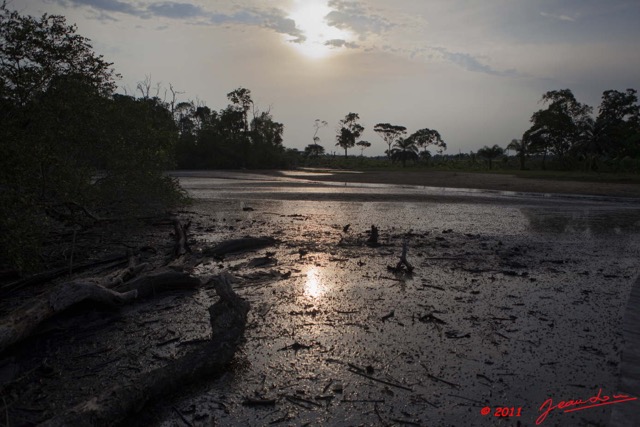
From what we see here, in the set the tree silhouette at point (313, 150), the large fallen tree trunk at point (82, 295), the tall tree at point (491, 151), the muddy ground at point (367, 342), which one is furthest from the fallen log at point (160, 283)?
the tree silhouette at point (313, 150)

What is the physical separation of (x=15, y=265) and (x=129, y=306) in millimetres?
2340

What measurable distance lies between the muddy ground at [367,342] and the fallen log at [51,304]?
0.68 feet

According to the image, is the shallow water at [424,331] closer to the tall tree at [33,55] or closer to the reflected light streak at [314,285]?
the reflected light streak at [314,285]

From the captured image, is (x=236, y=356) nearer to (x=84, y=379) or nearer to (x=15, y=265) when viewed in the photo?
(x=84, y=379)

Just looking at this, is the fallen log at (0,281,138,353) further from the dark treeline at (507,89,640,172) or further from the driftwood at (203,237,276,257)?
the dark treeline at (507,89,640,172)

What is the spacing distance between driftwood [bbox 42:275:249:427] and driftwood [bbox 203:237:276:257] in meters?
4.63

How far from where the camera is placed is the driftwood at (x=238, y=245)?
32.7ft

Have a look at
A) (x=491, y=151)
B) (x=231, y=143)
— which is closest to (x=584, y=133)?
(x=491, y=151)

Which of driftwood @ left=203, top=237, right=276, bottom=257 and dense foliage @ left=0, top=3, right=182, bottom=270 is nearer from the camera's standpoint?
dense foliage @ left=0, top=3, right=182, bottom=270

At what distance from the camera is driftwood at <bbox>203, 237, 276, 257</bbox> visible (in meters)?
9.97

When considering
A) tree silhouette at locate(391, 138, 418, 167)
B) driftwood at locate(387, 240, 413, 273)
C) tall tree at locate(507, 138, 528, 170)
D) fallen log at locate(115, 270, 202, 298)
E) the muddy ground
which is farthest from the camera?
tree silhouette at locate(391, 138, 418, 167)

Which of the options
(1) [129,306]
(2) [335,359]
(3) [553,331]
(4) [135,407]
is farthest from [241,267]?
(3) [553,331]

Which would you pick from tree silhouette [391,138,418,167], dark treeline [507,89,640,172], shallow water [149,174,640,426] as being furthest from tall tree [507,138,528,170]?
shallow water [149,174,640,426]

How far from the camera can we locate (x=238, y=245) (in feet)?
33.8
